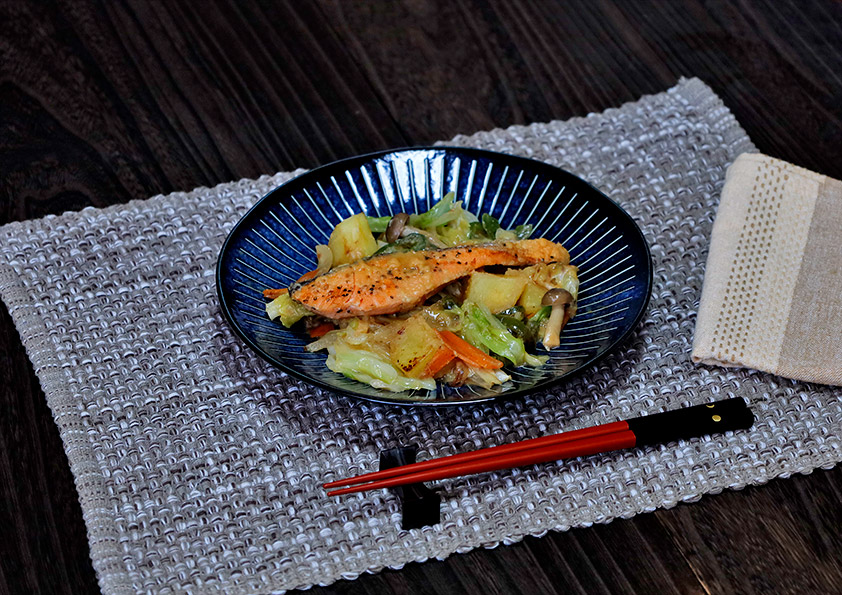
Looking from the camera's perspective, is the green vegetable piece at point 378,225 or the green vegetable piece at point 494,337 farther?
the green vegetable piece at point 378,225

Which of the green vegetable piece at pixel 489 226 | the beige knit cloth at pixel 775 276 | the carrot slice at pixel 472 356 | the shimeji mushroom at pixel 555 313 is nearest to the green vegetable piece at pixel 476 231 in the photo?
the green vegetable piece at pixel 489 226

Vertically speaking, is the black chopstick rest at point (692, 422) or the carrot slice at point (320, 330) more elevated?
the carrot slice at point (320, 330)

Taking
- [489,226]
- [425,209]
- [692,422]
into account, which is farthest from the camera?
[425,209]

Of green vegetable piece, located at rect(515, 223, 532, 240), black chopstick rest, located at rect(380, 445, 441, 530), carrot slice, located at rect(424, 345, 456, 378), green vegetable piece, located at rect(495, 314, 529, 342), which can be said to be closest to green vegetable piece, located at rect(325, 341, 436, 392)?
carrot slice, located at rect(424, 345, 456, 378)

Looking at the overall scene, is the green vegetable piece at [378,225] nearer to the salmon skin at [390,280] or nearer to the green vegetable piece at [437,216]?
the green vegetable piece at [437,216]

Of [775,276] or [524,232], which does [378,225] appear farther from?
[775,276]

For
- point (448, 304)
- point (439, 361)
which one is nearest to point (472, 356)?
point (439, 361)
